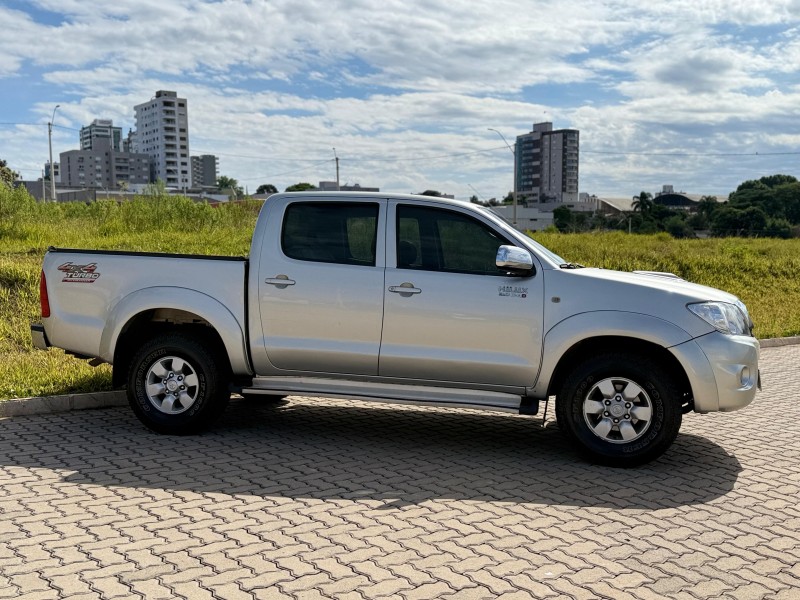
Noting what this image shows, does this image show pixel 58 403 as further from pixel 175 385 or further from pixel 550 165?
pixel 550 165

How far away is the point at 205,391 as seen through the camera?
6551 millimetres

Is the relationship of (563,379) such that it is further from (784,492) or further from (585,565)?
(585,565)

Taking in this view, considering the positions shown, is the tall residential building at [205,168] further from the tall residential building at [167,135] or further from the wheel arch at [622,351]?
the wheel arch at [622,351]

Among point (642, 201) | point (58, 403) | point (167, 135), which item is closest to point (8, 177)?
point (58, 403)

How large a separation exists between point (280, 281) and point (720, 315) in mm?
3369

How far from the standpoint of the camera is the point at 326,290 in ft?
20.8

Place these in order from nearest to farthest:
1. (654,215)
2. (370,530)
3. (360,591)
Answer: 1. (360,591)
2. (370,530)
3. (654,215)

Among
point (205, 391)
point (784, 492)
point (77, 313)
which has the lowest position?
point (784, 492)

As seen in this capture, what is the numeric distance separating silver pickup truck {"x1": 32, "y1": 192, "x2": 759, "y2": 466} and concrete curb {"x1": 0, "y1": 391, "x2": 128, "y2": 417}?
36.3 inches

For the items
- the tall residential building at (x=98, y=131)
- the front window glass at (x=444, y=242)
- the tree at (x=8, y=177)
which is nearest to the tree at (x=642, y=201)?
the tree at (x=8, y=177)

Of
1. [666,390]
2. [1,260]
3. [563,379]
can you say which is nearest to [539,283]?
[563,379]

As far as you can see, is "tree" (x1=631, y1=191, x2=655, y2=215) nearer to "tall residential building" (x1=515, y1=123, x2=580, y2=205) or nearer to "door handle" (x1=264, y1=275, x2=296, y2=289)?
"tall residential building" (x1=515, y1=123, x2=580, y2=205)

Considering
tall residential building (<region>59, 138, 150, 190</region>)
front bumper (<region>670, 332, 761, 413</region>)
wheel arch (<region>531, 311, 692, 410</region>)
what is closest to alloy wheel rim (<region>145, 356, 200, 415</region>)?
wheel arch (<region>531, 311, 692, 410</region>)

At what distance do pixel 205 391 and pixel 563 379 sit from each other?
287 centimetres
